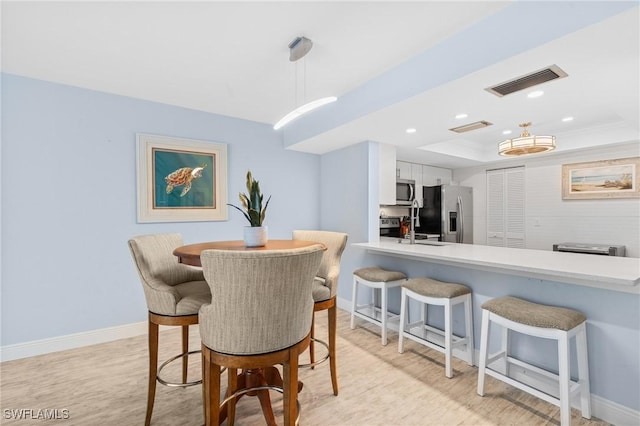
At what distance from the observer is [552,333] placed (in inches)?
64.9

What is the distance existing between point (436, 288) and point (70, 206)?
3.38 meters

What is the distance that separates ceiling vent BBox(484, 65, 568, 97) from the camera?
1.82 m

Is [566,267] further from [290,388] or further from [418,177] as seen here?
[418,177]

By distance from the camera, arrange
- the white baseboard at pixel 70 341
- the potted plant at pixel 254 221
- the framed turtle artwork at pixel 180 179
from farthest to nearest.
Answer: the framed turtle artwork at pixel 180 179, the white baseboard at pixel 70 341, the potted plant at pixel 254 221

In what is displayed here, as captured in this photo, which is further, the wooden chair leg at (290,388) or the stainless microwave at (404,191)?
the stainless microwave at (404,191)

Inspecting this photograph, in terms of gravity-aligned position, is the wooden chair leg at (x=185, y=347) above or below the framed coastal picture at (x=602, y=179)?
below

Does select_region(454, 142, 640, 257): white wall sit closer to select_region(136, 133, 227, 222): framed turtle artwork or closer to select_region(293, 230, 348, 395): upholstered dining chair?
select_region(293, 230, 348, 395): upholstered dining chair

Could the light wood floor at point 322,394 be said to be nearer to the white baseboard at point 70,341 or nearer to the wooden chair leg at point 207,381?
the white baseboard at point 70,341

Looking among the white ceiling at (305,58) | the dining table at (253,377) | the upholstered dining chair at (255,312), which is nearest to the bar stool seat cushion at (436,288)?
the dining table at (253,377)

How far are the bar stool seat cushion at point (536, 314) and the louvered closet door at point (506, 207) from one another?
354cm

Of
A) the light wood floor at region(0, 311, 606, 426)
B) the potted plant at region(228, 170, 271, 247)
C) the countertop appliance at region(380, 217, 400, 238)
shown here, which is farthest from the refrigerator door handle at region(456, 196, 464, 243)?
the potted plant at region(228, 170, 271, 247)

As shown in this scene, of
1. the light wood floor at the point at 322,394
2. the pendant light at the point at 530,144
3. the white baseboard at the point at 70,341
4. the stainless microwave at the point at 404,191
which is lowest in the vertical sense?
the light wood floor at the point at 322,394

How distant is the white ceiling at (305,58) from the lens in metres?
1.70

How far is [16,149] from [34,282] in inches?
46.4
